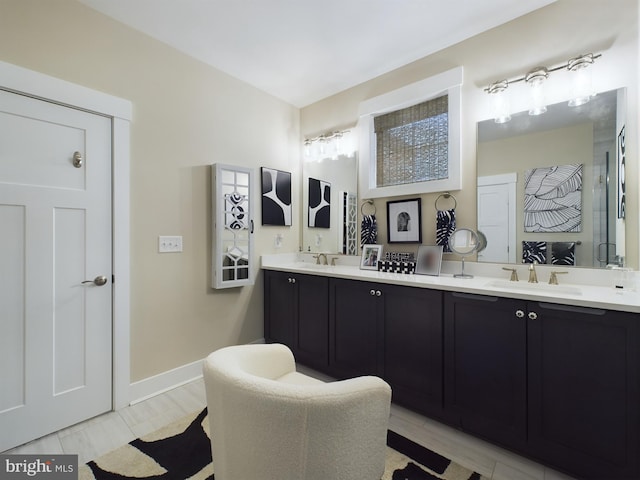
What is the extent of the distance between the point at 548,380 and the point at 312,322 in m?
1.62

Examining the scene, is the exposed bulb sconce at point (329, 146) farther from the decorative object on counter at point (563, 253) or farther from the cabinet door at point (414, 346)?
the decorative object on counter at point (563, 253)

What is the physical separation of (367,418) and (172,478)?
47.4 inches

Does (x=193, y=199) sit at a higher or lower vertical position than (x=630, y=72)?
lower

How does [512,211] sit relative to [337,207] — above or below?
below

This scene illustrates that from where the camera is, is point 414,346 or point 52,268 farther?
point 414,346

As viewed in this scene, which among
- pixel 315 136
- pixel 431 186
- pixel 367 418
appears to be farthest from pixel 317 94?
pixel 367 418

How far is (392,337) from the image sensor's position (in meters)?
2.05

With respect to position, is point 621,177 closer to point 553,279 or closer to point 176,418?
point 553,279

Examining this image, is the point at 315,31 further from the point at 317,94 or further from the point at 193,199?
the point at 193,199

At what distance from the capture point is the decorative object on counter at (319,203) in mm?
3130

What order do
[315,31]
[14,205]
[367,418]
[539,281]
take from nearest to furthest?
[367,418] < [14,205] < [539,281] < [315,31]

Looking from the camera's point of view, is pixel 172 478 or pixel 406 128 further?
pixel 406 128

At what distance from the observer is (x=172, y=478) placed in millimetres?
1477

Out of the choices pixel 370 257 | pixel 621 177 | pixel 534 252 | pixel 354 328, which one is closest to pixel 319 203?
pixel 370 257
